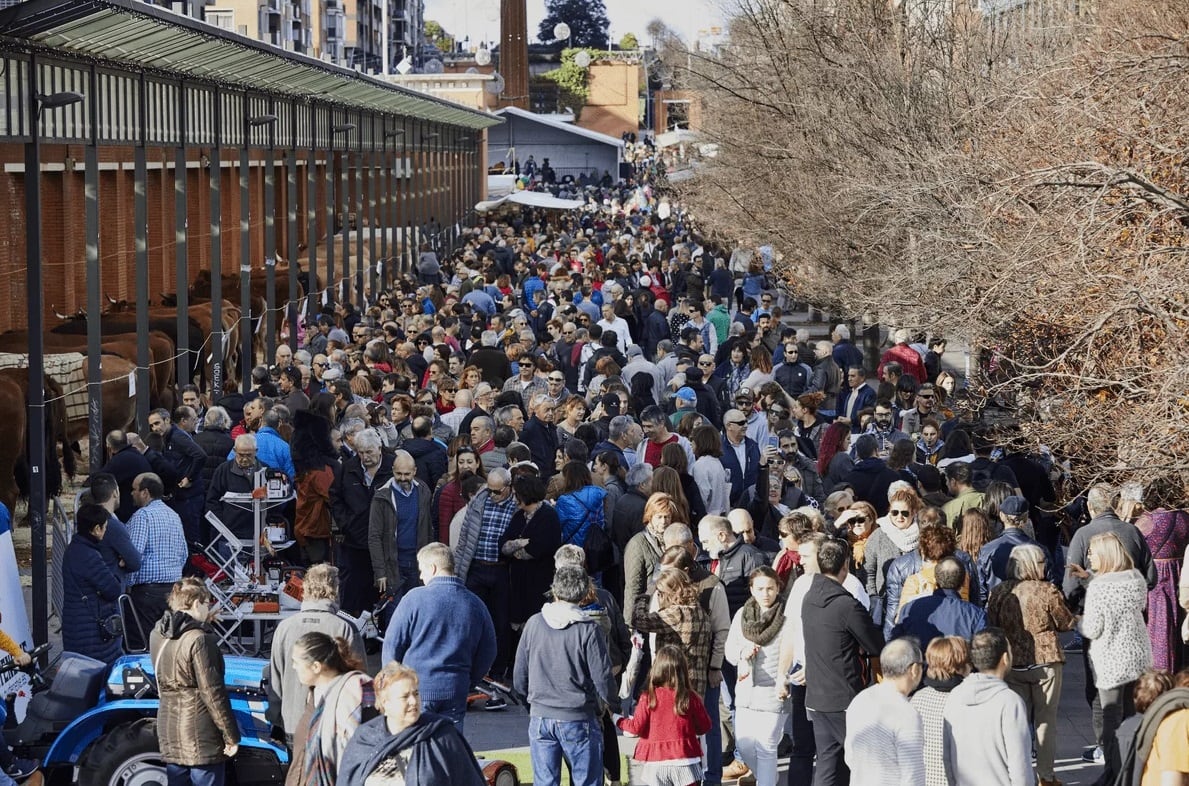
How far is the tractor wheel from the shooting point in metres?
8.52

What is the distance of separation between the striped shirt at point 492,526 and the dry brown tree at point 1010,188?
Result: 3.41 meters

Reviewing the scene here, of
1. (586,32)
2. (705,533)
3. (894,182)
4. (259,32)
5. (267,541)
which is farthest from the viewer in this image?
(586,32)

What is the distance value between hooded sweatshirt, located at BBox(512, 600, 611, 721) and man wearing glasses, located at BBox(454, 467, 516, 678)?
261 cm

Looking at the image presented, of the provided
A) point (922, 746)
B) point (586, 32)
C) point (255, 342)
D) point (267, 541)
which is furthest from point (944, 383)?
point (586, 32)

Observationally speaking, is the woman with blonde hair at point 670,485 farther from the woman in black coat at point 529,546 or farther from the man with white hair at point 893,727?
the man with white hair at point 893,727

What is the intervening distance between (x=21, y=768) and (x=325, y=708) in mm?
2342

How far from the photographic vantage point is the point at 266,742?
28.8ft

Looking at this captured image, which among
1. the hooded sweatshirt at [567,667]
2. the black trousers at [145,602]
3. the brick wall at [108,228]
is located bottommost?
the black trousers at [145,602]

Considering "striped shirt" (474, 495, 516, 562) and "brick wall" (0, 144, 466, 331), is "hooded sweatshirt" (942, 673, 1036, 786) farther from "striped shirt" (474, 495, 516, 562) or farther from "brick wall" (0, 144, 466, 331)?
"brick wall" (0, 144, 466, 331)

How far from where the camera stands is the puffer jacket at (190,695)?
26.4ft

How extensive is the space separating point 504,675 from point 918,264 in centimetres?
673

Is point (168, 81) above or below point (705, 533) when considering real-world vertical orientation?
above

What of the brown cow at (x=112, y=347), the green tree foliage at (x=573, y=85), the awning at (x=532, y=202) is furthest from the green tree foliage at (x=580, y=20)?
the brown cow at (x=112, y=347)

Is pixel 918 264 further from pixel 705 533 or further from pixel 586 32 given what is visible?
pixel 586 32
